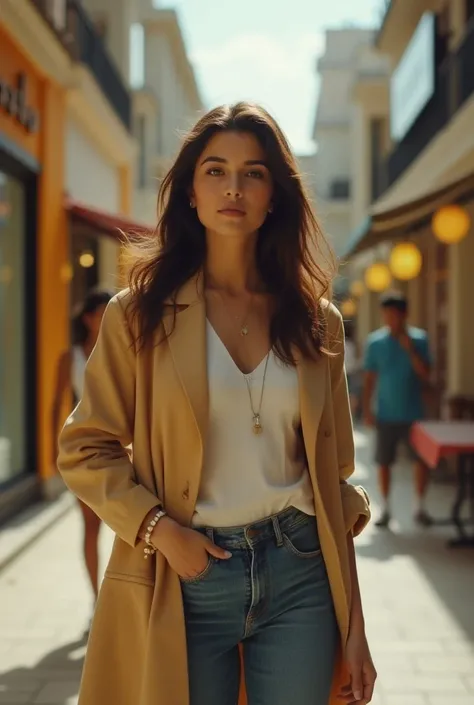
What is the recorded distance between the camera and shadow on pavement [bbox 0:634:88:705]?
13.6 ft

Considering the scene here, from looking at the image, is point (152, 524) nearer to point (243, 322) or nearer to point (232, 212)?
point (243, 322)

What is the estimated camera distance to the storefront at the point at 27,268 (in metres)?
8.31

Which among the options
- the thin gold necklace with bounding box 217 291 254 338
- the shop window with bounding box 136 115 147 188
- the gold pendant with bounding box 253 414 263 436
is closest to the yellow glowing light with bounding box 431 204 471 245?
the thin gold necklace with bounding box 217 291 254 338

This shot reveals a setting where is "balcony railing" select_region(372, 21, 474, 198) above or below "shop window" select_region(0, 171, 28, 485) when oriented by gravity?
above

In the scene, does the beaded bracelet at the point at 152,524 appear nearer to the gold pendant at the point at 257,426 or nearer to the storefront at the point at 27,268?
the gold pendant at the point at 257,426

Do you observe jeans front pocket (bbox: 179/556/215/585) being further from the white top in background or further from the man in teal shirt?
the man in teal shirt

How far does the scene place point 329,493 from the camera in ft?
6.83

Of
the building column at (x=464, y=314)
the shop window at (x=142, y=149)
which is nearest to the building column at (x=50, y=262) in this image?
the building column at (x=464, y=314)

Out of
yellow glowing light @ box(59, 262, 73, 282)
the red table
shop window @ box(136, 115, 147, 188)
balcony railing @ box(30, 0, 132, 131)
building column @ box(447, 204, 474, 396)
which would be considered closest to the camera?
the red table

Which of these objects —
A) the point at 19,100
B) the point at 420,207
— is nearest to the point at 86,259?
the point at 19,100

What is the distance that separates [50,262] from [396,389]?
4055 millimetres

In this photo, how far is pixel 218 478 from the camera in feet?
6.46

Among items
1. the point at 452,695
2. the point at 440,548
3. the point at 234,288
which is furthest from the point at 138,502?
the point at 440,548

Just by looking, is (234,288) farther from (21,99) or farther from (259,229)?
(21,99)
